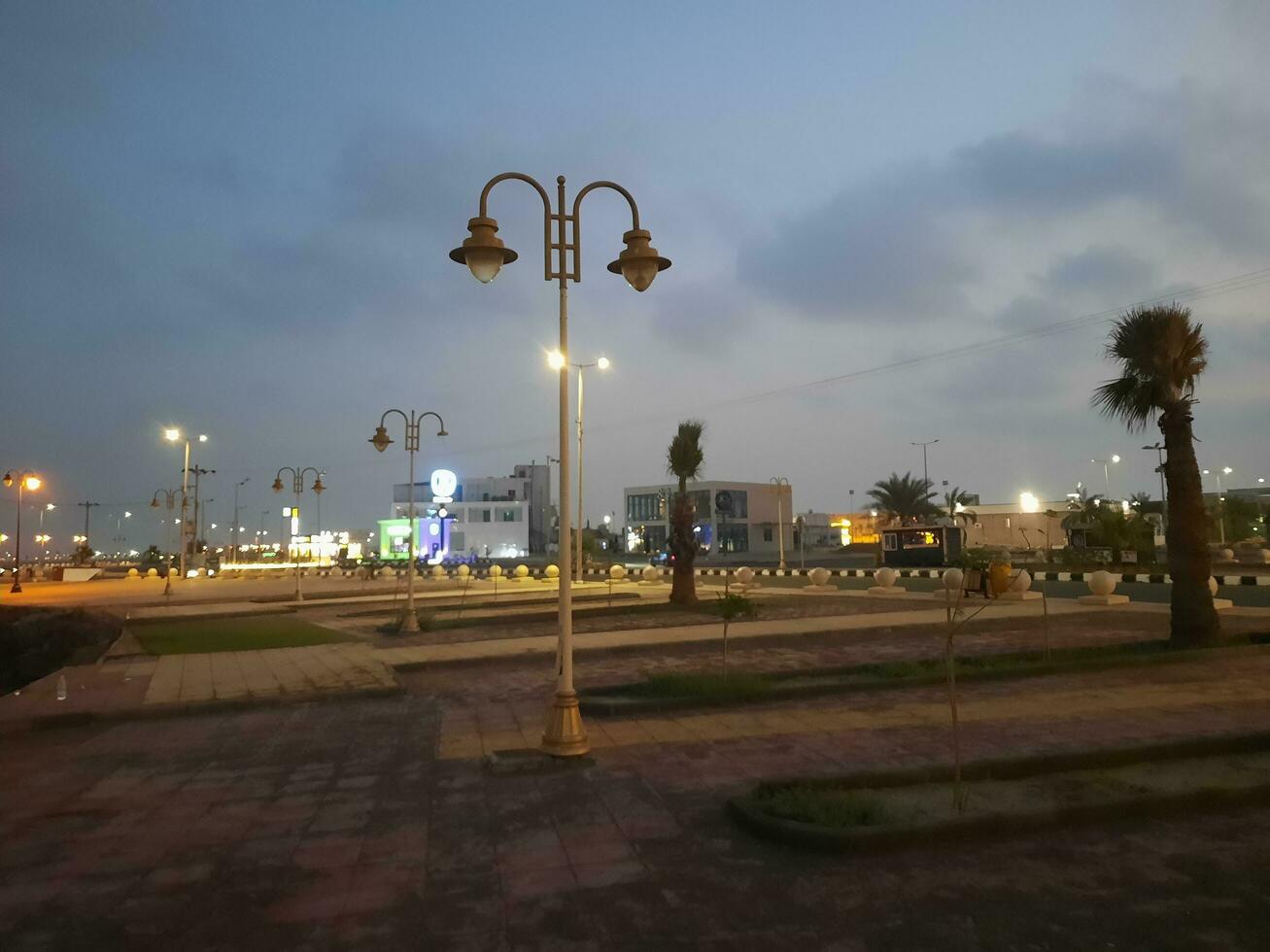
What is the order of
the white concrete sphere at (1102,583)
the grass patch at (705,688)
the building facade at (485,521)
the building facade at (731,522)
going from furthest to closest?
the building facade at (485,521), the building facade at (731,522), the white concrete sphere at (1102,583), the grass patch at (705,688)

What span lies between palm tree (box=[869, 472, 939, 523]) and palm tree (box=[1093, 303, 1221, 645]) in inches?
1818

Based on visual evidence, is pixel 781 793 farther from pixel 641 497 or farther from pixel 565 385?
pixel 641 497

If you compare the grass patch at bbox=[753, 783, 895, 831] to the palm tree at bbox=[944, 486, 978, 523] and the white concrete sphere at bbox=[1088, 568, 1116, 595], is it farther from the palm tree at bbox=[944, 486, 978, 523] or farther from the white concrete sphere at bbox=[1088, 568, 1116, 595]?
the palm tree at bbox=[944, 486, 978, 523]

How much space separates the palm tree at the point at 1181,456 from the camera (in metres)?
13.0

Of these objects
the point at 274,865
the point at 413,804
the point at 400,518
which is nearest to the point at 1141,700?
the point at 413,804

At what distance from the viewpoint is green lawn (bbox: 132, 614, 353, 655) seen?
737 inches

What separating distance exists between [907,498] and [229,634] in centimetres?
4754

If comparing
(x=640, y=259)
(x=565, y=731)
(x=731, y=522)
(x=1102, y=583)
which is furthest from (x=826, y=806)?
(x=731, y=522)

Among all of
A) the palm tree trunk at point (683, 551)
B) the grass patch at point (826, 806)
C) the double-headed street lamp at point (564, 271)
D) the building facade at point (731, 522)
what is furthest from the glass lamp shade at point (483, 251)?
the building facade at point (731, 522)

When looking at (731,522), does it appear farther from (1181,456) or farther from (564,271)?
(564,271)

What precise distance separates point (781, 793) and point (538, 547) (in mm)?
103215

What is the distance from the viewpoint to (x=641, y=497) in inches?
3839

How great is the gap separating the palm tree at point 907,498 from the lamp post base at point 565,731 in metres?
53.5

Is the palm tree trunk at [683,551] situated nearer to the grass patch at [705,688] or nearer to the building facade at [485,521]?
the grass patch at [705,688]
